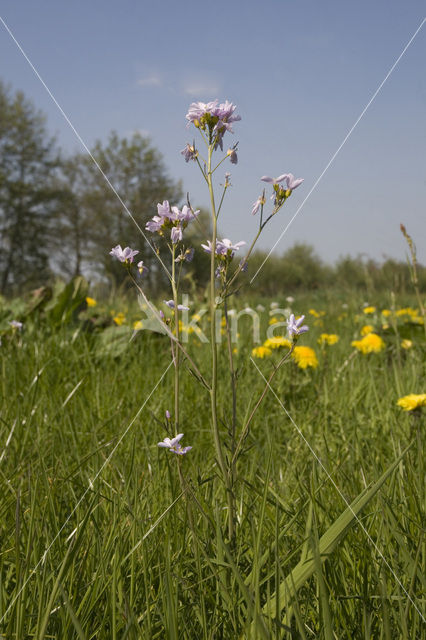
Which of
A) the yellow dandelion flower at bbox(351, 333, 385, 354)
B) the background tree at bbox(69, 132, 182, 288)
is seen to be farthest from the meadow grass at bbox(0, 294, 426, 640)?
the background tree at bbox(69, 132, 182, 288)

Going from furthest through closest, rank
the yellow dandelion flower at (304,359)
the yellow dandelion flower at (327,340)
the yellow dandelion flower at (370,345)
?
1. the yellow dandelion flower at (327,340)
2. the yellow dandelion flower at (370,345)
3. the yellow dandelion flower at (304,359)

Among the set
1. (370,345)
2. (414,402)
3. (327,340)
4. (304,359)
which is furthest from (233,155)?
(327,340)

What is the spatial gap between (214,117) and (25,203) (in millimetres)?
29741

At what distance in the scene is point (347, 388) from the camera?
2.73 meters

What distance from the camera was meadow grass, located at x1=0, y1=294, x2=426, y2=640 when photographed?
0.89 meters

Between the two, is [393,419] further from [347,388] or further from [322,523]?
[322,523]

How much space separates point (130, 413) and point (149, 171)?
2528 centimetres

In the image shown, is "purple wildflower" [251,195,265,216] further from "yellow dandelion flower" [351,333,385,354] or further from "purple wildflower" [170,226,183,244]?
"yellow dandelion flower" [351,333,385,354]

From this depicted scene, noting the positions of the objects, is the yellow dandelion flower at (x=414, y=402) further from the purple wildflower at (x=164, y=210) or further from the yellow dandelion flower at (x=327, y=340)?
the yellow dandelion flower at (x=327, y=340)

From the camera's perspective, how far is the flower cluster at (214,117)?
102cm

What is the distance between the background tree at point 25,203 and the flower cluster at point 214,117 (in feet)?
93.5

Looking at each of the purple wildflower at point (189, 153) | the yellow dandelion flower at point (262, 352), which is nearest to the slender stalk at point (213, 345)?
the purple wildflower at point (189, 153)

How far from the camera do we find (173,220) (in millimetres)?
1094

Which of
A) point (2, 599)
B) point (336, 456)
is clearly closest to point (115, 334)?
point (336, 456)
